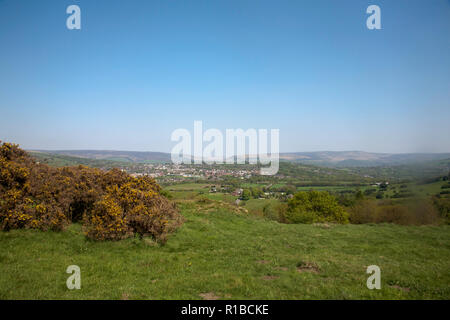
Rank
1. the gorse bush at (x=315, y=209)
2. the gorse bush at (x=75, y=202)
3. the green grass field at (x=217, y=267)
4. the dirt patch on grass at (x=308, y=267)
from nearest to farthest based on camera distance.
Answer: the green grass field at (x=217, y=267), the dirt patch on grass at (x=308, y=267), the gorse bush at (x=75, y=202), the gorse bush at (x=315, y=209)

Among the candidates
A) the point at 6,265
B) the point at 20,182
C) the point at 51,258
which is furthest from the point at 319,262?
the point at 20,182

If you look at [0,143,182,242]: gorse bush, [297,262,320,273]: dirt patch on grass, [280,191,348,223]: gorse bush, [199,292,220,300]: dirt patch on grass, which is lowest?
[280,191,348,223]: gorse bush

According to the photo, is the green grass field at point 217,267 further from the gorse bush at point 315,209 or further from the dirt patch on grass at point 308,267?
the gorse bush at point 315,209

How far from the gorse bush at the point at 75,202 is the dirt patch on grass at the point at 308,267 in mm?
7021

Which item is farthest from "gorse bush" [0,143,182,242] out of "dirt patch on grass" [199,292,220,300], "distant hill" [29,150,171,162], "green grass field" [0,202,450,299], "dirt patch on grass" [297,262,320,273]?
A: "distant hill" [29,150,171,162]

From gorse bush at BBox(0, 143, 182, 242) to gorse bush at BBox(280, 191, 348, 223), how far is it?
21807 millimetres

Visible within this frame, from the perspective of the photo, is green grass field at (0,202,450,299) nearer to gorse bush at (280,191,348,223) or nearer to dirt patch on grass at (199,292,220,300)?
dirt patch on grass at (199,292,220,300)

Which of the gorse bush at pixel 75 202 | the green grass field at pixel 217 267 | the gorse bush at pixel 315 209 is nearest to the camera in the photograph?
the green grass field at pixel 217 267

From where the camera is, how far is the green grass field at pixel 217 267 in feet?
22.3

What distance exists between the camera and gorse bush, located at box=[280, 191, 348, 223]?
102 ft

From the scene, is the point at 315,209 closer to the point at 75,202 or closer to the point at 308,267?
the point at 308,267

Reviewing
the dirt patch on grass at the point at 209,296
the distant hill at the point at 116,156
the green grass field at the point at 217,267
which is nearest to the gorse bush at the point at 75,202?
the green grass field at the point at 217,267

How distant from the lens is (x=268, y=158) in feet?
472
